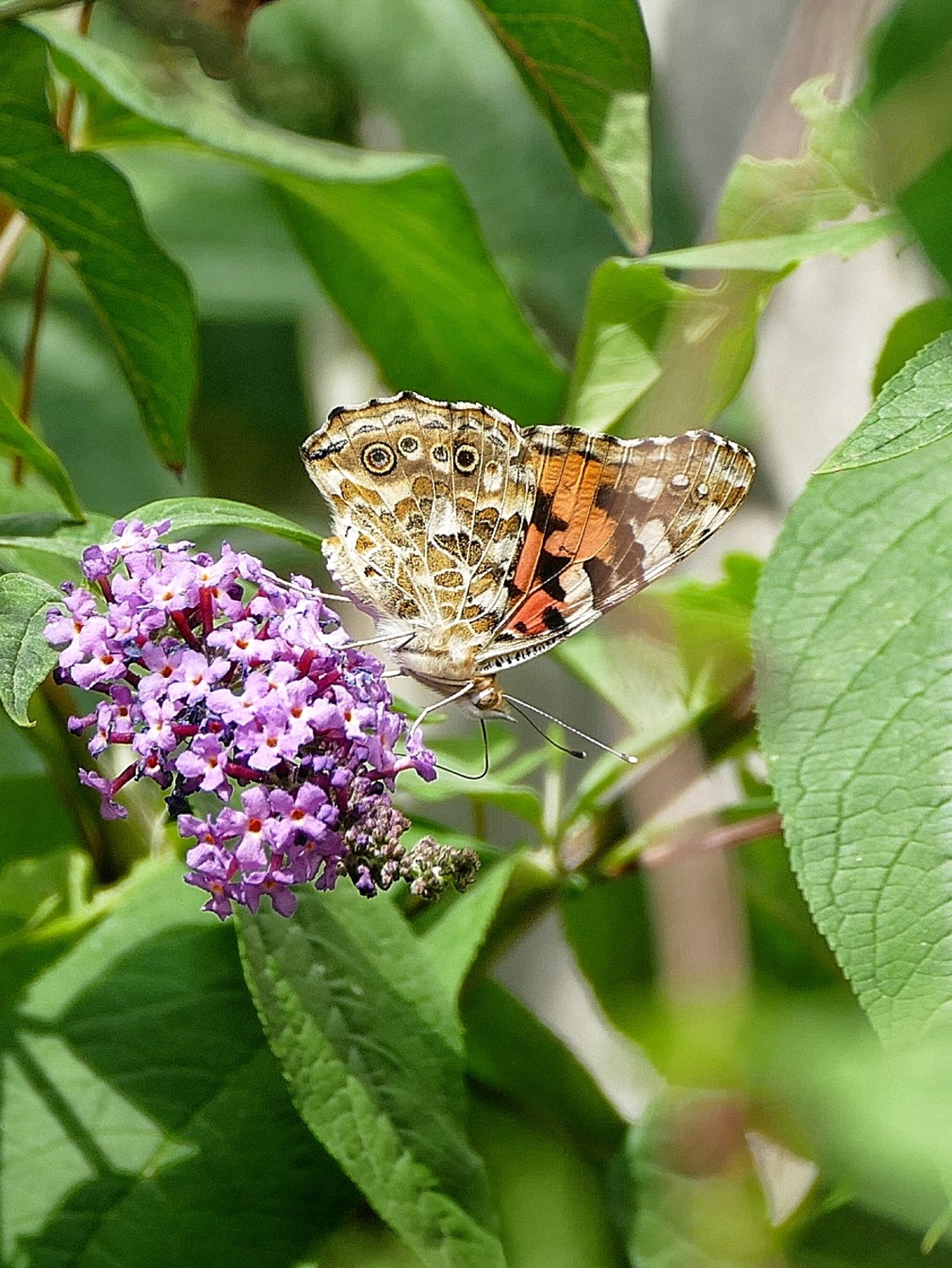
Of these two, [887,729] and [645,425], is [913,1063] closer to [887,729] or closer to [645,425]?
[887,729]

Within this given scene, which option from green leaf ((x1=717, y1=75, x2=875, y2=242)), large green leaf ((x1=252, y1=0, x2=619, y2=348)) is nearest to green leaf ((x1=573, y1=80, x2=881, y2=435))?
green leaf ((x1=717, y1=75, x2=875, y2=242))

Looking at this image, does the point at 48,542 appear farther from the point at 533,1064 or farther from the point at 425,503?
the point at 533,1064

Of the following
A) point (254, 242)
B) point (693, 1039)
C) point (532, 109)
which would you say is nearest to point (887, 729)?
point (693, 1039)

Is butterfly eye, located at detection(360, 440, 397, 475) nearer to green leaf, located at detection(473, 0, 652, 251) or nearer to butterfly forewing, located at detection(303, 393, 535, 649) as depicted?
butterfly forewing, located at detection(303, 393, 535, 649)

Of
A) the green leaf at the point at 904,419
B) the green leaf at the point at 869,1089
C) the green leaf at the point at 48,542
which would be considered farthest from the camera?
the green leaf at the point at 48,542

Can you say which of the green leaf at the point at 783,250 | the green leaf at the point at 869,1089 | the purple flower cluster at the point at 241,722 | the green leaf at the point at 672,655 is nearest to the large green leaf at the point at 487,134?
the green leaf at the point at 672,655

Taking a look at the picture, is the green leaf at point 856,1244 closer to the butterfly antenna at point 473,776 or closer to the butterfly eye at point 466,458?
the butterfly antenna at point 473,776

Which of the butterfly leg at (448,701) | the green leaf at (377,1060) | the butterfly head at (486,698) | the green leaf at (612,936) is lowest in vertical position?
the green leaf at (612,936)
